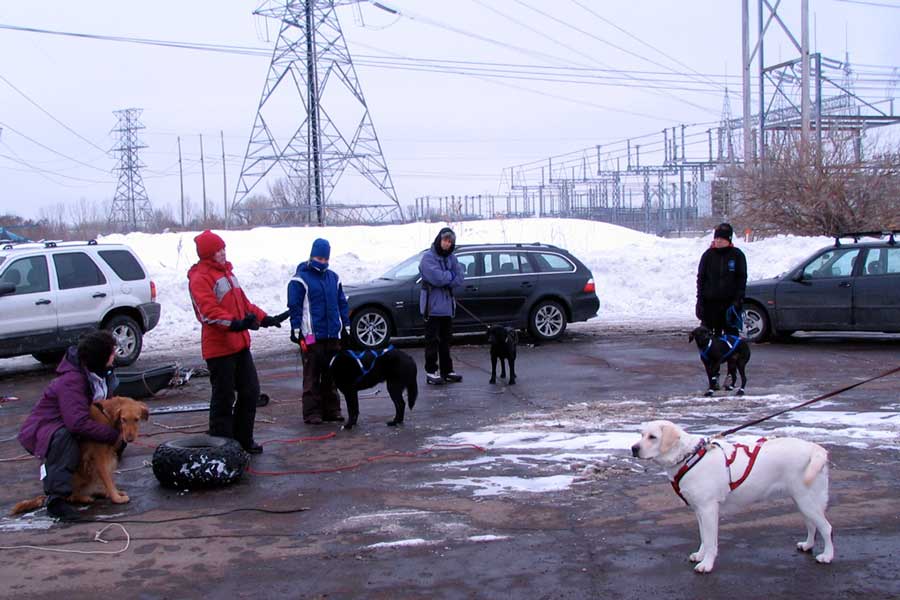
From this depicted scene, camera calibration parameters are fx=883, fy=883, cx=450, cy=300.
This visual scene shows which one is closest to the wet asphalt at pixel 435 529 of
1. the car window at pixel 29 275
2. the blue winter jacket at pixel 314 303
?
the blue winter jacket at pixel 314 303

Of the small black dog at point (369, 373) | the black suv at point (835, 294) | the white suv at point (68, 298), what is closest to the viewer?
the small black dog at point (369, 373)

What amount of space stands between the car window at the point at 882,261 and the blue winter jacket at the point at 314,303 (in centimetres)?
915

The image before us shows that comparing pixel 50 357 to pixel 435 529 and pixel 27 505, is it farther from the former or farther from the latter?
pixel 435 529

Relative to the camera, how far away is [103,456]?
642cm

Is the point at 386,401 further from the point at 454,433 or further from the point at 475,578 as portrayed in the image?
the point at 475,578

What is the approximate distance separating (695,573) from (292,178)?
31513 millimetres

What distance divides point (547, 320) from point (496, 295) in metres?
1.00

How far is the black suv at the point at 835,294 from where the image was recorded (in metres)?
13.6

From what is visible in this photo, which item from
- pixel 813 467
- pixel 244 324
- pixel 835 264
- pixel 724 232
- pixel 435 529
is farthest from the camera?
pixel 835 264

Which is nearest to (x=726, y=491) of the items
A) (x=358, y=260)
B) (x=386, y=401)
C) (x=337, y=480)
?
(x=337, y=480)

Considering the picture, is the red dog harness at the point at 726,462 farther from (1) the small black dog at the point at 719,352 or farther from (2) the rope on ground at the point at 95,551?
(1) the small black dog at the point at 719,352

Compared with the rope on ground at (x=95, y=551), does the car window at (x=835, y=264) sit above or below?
above

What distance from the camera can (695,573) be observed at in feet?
15.8

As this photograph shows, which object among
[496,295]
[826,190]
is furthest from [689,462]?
[826,190]
